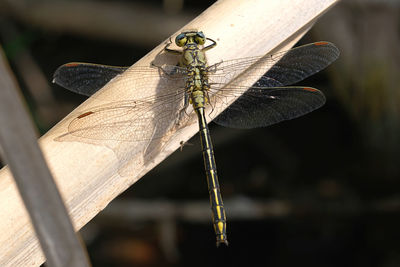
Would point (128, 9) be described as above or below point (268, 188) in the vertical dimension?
above

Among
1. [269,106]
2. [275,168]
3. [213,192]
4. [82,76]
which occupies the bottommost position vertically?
[275,168]

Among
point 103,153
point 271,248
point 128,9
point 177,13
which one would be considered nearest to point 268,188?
point 271,248

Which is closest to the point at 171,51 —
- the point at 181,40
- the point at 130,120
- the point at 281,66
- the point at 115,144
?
the point at 181,40

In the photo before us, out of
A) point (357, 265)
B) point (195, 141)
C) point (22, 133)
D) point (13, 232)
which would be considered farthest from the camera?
point (195, 141)

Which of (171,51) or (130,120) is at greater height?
(171,51)

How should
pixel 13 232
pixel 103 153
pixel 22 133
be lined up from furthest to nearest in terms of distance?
pixel 103 153 → pixel 13 232 → pixel 22 133

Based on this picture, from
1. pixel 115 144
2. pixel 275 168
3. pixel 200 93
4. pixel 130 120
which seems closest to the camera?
pixel 115 144

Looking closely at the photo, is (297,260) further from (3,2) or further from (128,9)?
(3,2)

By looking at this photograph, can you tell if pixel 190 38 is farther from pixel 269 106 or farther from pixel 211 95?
pixel 269 106
